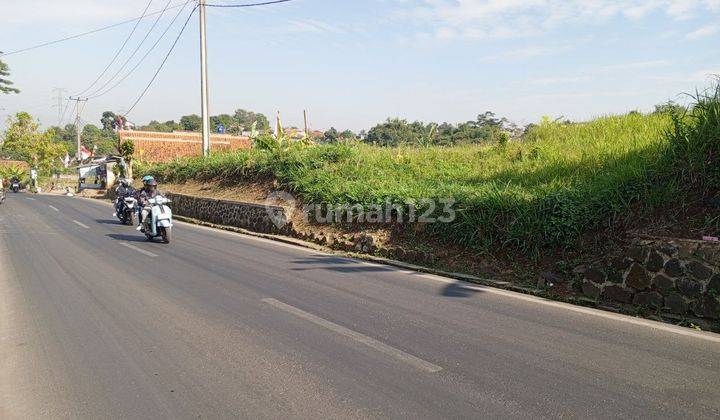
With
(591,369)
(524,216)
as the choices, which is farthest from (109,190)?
(591,369)

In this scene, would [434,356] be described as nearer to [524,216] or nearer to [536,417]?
[536,417]

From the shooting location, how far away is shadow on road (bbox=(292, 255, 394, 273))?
29.6 ft

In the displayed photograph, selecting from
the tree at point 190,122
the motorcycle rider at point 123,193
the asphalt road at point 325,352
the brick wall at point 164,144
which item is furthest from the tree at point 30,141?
the asphalt road at point 325,352

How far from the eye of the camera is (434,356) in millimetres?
4652

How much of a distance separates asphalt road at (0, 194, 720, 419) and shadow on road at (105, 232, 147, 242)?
4.30 m

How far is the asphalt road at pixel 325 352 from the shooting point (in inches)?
147

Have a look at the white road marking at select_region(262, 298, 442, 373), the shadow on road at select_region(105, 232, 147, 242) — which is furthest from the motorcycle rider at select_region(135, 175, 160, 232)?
the white road marking at select_region(262, 298, 442, 373)

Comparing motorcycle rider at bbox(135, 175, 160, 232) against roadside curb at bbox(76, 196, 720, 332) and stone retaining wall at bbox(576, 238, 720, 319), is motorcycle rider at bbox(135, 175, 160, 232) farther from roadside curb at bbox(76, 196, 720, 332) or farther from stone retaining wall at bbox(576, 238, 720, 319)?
stone retaining wall at bbox(576, 238, 720, 319)

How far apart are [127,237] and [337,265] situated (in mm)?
6966

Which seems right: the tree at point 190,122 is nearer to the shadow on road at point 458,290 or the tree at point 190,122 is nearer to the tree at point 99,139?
the tree at point 99,139

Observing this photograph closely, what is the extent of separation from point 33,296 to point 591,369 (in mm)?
7240

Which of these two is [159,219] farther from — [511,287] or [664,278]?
[664,278]

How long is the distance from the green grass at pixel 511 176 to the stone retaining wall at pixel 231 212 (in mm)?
1106

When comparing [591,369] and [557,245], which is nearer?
[591,369]
